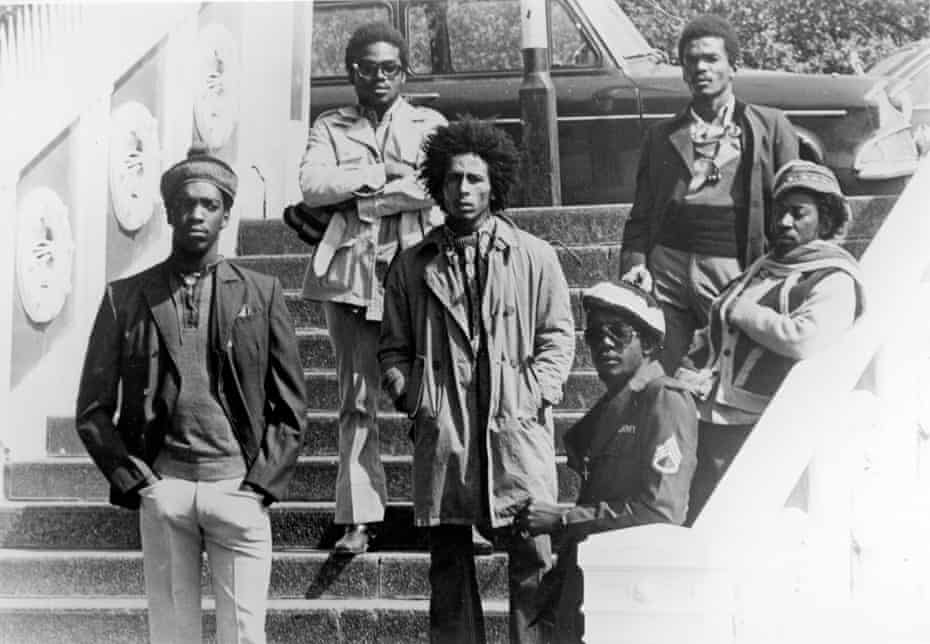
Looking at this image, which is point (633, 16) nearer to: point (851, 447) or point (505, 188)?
point (505, 188)

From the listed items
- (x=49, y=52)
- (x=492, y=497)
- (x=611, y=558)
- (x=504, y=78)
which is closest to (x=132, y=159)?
(x=49, y=52)

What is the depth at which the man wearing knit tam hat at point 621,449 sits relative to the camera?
6.95 m

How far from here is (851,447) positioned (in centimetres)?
687

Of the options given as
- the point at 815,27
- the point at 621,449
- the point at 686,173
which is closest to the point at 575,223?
the point at 686,173

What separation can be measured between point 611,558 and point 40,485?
2.91 meters

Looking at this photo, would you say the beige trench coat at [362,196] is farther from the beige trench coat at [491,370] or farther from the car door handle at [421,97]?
the car door handle at [421,97]

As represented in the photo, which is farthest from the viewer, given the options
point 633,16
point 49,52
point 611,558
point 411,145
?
point 633,16

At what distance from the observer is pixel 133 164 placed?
361 inches

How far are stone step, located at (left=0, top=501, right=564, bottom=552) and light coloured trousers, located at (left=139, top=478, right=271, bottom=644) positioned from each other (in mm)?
812

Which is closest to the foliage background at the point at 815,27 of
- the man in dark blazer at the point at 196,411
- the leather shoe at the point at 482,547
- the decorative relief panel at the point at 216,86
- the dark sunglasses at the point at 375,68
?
the dark sunglasses at the point at 375,68

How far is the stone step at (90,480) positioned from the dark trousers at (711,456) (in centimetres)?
126

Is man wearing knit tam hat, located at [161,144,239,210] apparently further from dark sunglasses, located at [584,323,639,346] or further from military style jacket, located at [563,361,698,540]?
military style jacket, located at [563,361,698,540]

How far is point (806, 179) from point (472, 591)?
1963mm

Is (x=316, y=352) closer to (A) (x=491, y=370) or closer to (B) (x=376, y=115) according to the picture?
(B) (x=376, y=115)
